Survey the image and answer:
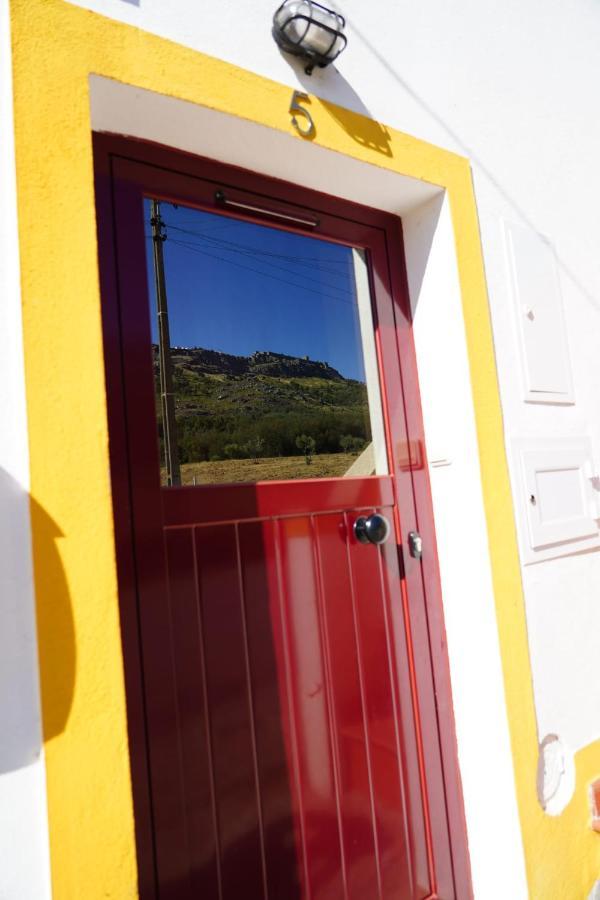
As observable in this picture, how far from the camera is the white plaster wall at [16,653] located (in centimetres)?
112

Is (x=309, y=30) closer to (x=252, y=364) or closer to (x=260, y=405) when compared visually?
(x=252, y=364)

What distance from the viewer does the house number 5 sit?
66.4 inches

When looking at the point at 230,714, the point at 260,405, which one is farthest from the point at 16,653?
the point at 260,405

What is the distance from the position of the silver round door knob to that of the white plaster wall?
931mm

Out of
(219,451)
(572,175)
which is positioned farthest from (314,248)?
(572,175)

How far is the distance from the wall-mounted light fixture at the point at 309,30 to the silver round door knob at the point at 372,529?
4.08 feet

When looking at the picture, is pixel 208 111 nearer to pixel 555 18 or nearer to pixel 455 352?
pixel 455 352

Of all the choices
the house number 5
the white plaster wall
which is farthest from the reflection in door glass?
the white plaster wall

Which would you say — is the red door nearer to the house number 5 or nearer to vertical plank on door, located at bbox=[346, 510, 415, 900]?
vertical plank on door, located at bbox=[346, 510, 415, 900]

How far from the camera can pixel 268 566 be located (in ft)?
5.54

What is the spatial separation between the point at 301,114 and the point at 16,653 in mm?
1452

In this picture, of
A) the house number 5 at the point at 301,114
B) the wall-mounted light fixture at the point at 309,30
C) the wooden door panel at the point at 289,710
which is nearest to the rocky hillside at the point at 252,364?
the wooden door panel at the point at 289,710

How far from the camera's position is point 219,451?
1724mm

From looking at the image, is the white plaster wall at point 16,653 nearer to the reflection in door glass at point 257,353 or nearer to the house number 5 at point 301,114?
the reflection in door glass at point 257,353
